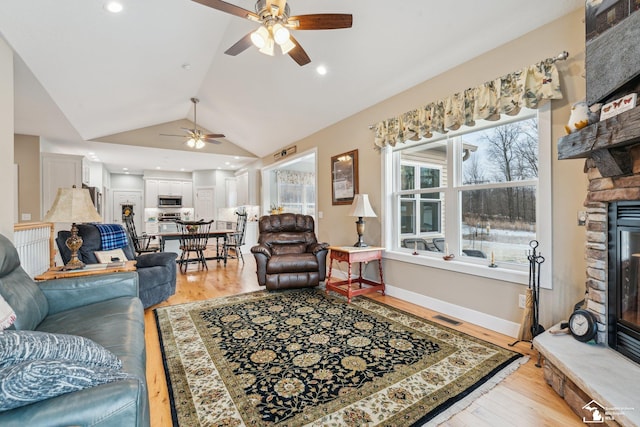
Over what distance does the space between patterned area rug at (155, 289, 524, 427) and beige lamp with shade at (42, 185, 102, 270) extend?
40.8 inches

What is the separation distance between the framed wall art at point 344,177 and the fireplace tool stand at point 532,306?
2394mm

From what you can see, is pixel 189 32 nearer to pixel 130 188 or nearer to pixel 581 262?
pixel 581 262

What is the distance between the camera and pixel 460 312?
289 cm

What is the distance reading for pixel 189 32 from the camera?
135 inches

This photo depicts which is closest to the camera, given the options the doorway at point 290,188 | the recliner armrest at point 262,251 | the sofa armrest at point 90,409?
the sofa armrest at point 90,409

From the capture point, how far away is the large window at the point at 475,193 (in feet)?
8.25

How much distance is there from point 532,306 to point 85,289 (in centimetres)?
333

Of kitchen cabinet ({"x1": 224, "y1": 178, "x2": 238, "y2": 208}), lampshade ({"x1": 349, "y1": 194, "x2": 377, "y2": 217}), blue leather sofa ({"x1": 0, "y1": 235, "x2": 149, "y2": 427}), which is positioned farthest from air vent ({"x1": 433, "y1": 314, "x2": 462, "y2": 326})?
kitchen cabinet ({"x1": 224, "y1": 178, "x2": 238, "y2": 208})

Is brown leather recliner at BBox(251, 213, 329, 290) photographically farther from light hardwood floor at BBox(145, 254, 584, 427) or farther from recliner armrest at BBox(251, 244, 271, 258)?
light hardwood floor at BBox(145, 254, 584, 427)

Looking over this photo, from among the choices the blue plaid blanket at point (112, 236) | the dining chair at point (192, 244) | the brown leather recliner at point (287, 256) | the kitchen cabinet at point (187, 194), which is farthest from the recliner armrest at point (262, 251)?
the kitchen cabinet at point (187, 194)

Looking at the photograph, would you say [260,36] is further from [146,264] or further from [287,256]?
[146,264]

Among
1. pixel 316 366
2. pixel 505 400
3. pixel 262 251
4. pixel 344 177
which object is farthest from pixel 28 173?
pixel 505 400

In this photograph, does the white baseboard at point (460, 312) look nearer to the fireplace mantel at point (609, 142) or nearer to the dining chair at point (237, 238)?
the fireplace mantel at point (609, 142)

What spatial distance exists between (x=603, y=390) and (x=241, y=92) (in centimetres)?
526
